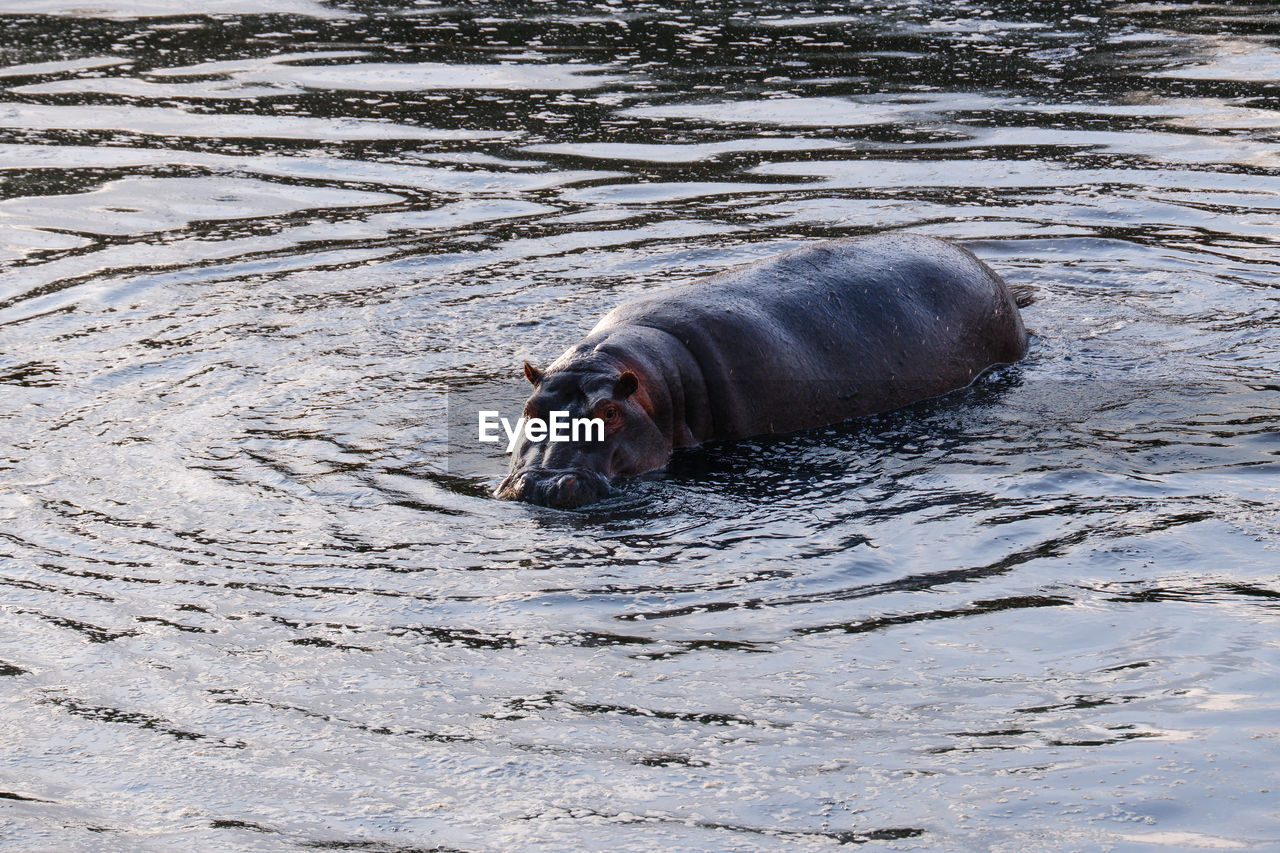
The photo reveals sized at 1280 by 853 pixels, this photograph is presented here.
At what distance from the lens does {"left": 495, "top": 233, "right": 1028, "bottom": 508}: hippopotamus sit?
756 centimetres

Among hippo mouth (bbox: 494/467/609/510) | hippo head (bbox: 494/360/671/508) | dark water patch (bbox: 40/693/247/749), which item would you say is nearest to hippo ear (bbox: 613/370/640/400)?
hippo head (bbox: 494/360/671/508)

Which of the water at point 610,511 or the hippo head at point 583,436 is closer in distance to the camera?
the water at point 610,511

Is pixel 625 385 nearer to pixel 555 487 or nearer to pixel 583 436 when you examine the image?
pixel 583 436

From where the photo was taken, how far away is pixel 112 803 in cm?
486

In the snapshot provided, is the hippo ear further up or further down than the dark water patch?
further up

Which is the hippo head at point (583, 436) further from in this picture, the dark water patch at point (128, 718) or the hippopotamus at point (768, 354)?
the dark water patch at point (128, 718)

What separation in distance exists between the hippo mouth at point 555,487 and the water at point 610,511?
0.11 metres

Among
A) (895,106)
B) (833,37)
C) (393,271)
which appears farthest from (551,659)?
(833,37)

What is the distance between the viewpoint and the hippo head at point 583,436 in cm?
729

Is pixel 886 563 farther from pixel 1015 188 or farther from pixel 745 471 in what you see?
pixel 1015 188

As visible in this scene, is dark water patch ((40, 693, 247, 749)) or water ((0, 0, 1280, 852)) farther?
dark water patch ((40, 693, 247, 749))

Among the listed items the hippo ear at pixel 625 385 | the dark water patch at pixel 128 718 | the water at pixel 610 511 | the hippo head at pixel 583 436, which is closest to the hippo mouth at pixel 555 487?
the hippo head at pixel 583 436

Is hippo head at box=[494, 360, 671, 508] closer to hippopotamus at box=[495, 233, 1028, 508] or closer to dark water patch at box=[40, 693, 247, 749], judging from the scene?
hippopotamus at box=[495, 233, 1028, 508]

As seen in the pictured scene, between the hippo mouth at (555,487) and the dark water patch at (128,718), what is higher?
the hippo mouth at (555,487)
